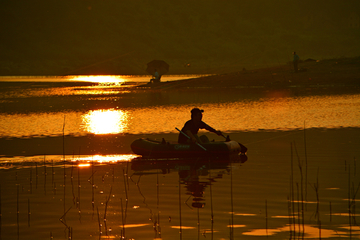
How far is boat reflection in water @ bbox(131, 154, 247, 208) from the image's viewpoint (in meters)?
15.4

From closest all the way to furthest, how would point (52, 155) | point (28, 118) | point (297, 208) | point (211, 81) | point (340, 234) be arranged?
point (340, 234), point (297, 208), point (52, 155), point (28, 118), point (211, 81)

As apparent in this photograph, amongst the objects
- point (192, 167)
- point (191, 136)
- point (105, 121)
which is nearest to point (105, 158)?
point (191, 136)

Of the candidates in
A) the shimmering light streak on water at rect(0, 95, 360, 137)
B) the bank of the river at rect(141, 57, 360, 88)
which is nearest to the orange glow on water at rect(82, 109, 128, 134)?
the shimmering light streak on water at rect(0, 95, 360, 137)

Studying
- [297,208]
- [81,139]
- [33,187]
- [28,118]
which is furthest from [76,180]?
[28,118]

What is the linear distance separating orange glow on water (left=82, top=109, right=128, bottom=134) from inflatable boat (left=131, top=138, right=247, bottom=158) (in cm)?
902

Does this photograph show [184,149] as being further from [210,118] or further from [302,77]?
[302,77]

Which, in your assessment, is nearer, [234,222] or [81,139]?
[234,222]

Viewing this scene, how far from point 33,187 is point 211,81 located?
5307 centimetres

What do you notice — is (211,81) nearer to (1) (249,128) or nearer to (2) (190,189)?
(1) (249,128)

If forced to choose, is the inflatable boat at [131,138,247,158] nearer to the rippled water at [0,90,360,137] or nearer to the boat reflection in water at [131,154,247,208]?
the boat reflection in water at [131,154,247,208]

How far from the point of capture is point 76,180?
52.7ft

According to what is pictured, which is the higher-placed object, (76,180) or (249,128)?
(249,128)

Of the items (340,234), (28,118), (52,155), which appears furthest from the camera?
(28,118)

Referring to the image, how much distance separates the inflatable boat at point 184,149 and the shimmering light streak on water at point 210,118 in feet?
27.8
